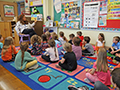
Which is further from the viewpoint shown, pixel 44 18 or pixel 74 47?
pixel 44 18

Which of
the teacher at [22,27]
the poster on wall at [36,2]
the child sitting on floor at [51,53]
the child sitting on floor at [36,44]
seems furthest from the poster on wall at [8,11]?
the child sitting on floor at [51,53]

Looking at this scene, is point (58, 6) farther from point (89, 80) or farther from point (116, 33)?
point (89, 80)

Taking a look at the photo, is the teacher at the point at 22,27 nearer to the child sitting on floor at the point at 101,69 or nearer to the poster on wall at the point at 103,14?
the poster on wall at the point at 103,14

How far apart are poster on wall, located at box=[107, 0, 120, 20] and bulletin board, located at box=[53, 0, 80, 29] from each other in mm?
1279

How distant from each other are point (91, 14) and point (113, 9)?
0.81 meters

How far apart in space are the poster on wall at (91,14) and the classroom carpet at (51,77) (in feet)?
7.10

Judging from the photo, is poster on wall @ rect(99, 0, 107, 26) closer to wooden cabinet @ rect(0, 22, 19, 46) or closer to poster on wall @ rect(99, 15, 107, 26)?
poster on wall @ rect(99, 15, 107, 26)

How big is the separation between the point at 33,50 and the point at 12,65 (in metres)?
0.90

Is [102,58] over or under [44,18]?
under

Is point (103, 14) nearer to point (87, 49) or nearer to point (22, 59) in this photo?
point (87, 49)

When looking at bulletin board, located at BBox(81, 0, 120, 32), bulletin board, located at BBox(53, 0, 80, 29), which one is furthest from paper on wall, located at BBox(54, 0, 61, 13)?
bulletin board, located at BBox(81, 0, 120, 32)

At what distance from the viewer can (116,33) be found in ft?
12.4

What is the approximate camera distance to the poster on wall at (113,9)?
141 inches

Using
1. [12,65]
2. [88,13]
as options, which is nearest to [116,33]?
[88,13]
